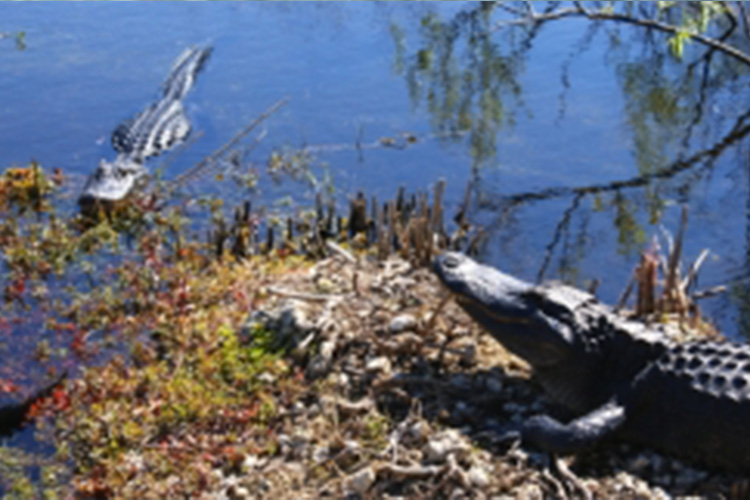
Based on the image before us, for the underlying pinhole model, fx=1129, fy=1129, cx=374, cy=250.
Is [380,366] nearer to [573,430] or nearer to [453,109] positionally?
[573,430]

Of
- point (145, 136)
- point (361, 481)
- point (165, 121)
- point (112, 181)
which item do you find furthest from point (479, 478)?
point (165, 121)

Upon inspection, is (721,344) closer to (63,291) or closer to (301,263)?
(301,263)

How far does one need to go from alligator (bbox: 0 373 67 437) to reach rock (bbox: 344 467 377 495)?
240cm

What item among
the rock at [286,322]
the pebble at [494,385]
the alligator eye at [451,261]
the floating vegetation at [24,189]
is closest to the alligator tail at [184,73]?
the floating vegetation at [24,189]

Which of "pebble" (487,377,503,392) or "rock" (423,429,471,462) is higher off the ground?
"rock" (423,429,471,462)

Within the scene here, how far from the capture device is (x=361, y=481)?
512 centimetres

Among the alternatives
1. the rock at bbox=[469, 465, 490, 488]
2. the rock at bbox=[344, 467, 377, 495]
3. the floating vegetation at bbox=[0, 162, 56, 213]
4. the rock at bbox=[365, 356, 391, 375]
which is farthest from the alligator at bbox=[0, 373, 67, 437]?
the floating vegetation at bbox=[0, 162, 56, 213]

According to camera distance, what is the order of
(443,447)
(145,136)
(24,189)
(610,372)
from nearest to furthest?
(443,447), (610,372), (24,189), (145,136)

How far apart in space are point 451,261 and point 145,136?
6.44m

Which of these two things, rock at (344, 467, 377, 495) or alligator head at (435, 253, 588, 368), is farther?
alligator head at (435, 253, 588, 368)

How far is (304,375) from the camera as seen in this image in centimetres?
630

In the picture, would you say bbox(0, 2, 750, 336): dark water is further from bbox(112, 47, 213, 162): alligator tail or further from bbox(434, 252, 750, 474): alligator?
bbox(434, 252, 750, 474): alligator

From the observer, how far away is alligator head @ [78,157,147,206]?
9.92m

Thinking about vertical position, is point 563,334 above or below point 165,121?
above
